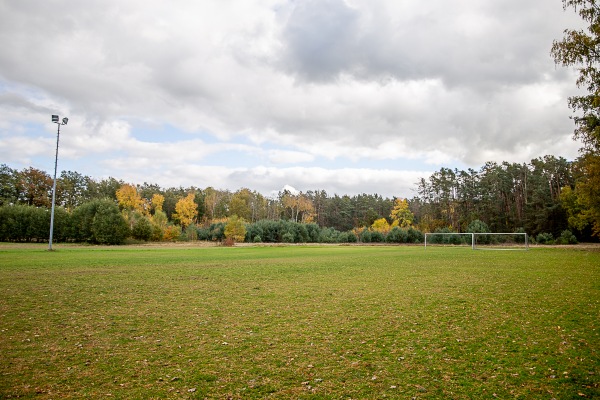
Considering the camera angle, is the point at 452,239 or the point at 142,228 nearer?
the point at 452,239

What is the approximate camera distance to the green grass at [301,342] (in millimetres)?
5242

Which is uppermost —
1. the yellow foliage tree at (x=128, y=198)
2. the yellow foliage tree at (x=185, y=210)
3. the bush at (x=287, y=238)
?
the yellow foliage tree at (x=128, y=198)

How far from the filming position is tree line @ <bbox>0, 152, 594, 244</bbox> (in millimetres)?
65062

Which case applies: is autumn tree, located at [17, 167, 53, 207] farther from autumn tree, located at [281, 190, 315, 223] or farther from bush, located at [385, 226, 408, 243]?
bush, located at [385, 226, 408, 243]

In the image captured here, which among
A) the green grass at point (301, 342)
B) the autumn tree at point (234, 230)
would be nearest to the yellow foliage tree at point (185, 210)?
the autumn tree at point (234, 230)

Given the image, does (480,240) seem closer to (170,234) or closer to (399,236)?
(399,236)

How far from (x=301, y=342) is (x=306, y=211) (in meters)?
123

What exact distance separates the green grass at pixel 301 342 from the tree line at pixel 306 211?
5620 centimetres

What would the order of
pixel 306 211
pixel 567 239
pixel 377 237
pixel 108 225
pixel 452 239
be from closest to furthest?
pixel 108 225, pixel 567 239, pixel 452 239, pixel 377 237, pixel 306 211

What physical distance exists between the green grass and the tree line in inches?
2212

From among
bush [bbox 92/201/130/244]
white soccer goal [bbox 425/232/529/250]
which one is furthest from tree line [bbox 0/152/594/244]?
white soccer goal [bbox 425/232/529/250]

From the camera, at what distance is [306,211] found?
130m

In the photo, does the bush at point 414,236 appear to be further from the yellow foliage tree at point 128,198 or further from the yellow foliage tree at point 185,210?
the yellow foliage tree at point 128,198

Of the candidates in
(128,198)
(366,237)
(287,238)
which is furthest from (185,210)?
(366,237)
